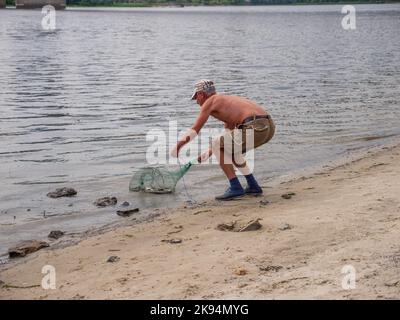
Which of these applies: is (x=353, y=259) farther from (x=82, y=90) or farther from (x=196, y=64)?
(x=196, y=64)

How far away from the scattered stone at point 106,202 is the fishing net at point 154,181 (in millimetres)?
776

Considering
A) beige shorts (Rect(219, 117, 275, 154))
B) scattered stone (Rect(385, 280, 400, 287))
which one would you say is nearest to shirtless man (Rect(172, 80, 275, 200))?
beige shorts (Rect(219, 117, 275, 154))

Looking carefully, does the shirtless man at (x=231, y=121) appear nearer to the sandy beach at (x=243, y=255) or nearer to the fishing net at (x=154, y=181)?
the sandy beach at (x=243, y=255)

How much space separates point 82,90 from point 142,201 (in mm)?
16793

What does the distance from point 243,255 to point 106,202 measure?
419cm

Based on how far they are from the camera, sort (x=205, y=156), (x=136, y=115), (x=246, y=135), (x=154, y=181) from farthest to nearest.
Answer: (x=136, y=115) → (x=154, y=181) → (x=205, y=156) → (x=246, y=135)

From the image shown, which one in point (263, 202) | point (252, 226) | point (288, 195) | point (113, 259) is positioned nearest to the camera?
point (113, 259)

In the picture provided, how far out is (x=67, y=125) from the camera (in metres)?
19.3

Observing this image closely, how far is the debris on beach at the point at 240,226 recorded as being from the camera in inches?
344

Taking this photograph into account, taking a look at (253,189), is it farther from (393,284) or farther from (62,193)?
(393,284)

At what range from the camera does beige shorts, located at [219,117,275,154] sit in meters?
10.1

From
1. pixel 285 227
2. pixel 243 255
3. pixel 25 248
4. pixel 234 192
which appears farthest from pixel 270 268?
pixel 234 192

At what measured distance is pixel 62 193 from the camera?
1188cm

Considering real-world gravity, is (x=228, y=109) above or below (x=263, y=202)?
above
